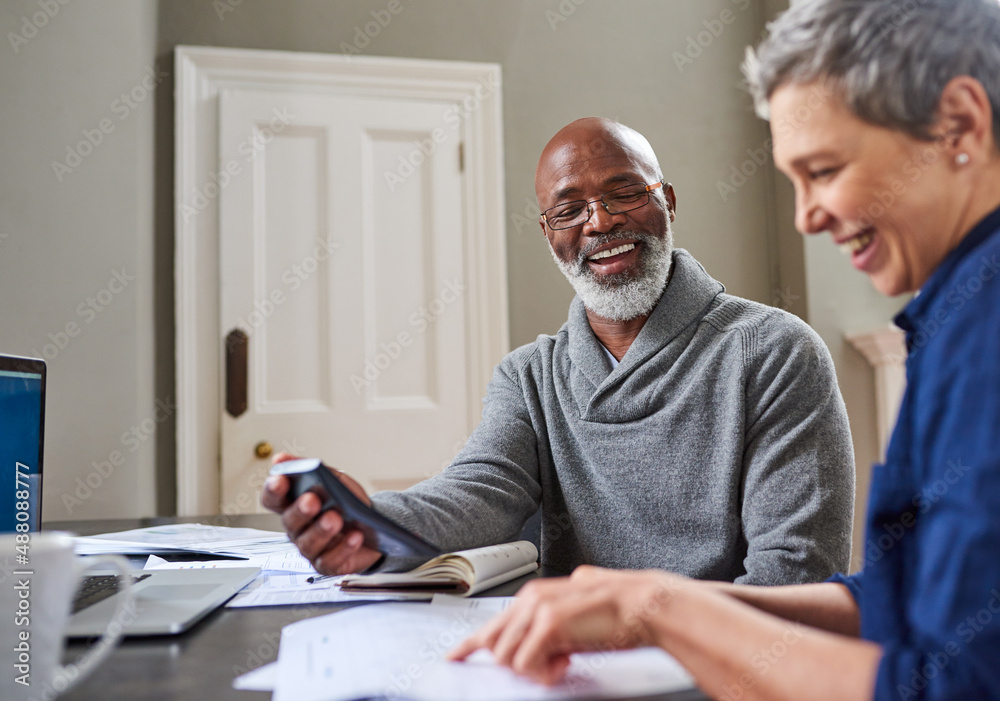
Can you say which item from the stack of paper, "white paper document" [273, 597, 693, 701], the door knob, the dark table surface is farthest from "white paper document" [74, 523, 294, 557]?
the door knob

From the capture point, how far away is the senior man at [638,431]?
42.3 inches

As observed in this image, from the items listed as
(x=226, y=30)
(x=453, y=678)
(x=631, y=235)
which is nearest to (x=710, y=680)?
(x=453, y=678)

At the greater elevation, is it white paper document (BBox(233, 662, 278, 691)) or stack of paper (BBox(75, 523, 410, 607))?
white paper document (BBox(233, 662, 278, 691))

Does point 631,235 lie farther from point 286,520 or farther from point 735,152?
point 735,152

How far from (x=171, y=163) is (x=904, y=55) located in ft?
8.12

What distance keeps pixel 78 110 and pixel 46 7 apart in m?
0.29

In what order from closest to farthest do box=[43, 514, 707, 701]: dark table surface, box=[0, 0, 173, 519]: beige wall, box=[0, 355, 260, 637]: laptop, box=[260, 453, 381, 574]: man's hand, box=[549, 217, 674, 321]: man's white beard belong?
box=[43, 514, 707, 701]: dark table surface, box=[0, 355, 260, 637]: laptop, box=[260, 453, 381, 574]: man's hand, box=[549, 217, 674, 321]: man's white beard, box=[0, 0, 173, 519]: beige wall

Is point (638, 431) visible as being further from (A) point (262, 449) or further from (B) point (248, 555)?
(A) point (262, 449)

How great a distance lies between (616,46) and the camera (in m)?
3.00

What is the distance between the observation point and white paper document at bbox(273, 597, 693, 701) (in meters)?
0.56

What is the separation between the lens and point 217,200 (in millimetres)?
2627

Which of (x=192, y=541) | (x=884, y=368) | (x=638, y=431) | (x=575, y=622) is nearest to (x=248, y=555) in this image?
(x=192, y=541)

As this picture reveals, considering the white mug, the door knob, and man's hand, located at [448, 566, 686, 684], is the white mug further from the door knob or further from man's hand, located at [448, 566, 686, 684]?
the door knob

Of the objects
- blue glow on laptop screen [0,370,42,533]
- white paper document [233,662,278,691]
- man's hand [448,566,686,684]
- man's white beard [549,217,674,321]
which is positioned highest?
man's white beard [549,217,674,321]
